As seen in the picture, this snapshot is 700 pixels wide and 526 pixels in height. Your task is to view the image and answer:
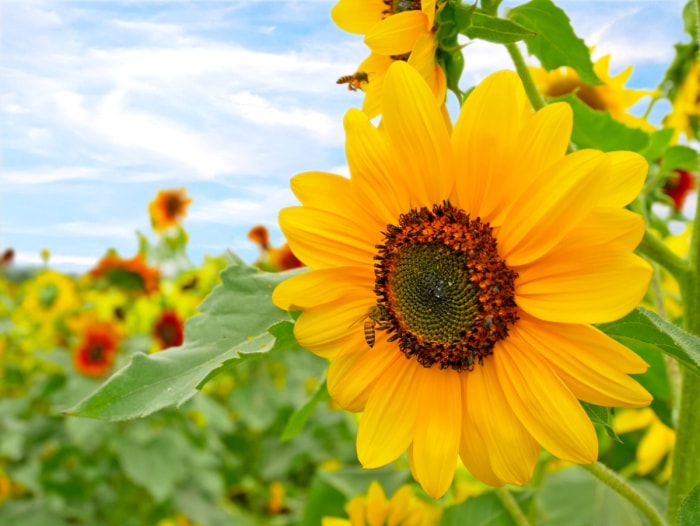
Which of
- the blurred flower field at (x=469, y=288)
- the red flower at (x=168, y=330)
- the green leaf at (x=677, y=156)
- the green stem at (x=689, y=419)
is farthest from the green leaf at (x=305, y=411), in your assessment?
the red flower at (x=168, y=330)

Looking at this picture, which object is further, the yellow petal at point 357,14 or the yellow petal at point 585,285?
the yellow petal at point 357,14

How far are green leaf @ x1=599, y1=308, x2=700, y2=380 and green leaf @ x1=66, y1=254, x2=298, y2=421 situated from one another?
31 cm

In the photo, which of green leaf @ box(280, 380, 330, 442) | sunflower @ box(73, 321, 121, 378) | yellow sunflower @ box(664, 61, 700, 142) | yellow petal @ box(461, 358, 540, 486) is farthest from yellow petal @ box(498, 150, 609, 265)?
sunflower @ box(73, 321, 121, 378)

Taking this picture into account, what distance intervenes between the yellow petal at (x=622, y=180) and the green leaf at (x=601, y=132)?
37cm

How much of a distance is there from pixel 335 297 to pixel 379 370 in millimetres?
80

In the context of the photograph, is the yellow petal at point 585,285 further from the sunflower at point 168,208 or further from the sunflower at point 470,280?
the sunflower at point 168,208

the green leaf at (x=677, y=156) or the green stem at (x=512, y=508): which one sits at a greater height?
the green leaf at (x=677, y=156)

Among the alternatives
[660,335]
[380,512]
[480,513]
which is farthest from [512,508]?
[660,335]

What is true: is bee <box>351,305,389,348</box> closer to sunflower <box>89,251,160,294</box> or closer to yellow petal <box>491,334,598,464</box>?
yellow petal <box>491,334,598,464</box>

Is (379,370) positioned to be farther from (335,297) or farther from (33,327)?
(33,327)

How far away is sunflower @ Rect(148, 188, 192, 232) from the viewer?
132 inches

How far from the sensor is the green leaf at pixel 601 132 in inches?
38.6

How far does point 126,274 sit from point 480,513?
197cm

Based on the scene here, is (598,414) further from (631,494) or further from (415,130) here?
(415,130)
